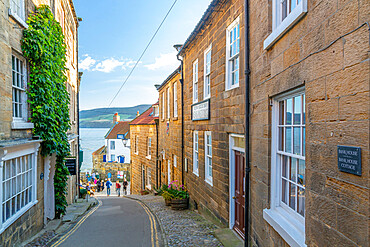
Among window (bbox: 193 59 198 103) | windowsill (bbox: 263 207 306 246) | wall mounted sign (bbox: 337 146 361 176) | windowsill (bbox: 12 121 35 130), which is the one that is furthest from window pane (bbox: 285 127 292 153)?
window (bbox: 193 59 198 103)

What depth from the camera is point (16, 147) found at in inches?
244

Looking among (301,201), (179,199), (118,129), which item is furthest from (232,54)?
(118,129)

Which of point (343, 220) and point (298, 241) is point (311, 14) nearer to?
point (343, 220)

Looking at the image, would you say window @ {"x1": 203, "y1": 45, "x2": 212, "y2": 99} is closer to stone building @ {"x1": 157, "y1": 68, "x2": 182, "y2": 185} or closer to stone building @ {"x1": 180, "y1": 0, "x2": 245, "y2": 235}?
stone building @ {"x1": 180, "y1": 0, "x2": 245, "y2": 235}

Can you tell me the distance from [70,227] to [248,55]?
812 centimetres

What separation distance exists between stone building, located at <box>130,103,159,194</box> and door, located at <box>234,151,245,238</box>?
14.1m

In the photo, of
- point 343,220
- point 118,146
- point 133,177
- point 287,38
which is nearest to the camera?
point 343,220

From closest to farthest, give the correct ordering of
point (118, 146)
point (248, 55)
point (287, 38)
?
point (287, 38)
point (248, 55)
point (118, 146)

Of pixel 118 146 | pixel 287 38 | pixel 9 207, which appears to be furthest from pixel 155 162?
pixel 118 146

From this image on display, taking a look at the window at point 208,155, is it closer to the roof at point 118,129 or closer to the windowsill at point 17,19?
the windowsill at point 17,19

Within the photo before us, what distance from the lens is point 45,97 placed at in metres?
7.97

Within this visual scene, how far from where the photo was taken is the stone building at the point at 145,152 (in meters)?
21.5

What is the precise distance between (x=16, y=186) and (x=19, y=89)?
8.08 feet

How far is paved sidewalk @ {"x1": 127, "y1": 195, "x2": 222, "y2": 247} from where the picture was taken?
6.68 metres
